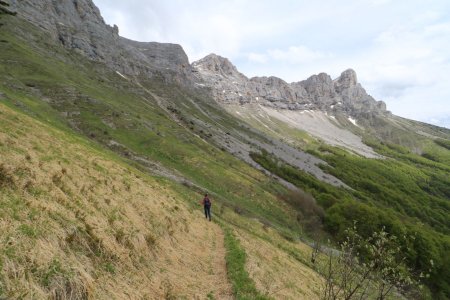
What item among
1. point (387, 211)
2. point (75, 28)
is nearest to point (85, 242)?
point (387, 211)

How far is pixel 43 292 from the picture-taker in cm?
902

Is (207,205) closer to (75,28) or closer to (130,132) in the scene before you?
(130,132)

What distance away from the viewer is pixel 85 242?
1332 cm

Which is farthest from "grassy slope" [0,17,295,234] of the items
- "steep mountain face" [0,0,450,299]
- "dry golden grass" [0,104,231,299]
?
"dry golden grass" [0,104,231,299]

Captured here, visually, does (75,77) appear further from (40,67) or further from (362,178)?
(362,178)

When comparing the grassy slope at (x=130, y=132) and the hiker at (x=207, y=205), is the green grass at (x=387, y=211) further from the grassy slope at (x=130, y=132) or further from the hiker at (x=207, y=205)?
the grassy slope at (x=130, y=132)

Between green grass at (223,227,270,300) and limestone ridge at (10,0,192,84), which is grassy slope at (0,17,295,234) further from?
limestone ridge at (10,0,192,84)

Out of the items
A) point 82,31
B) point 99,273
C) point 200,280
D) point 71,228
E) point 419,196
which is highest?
point 82,31

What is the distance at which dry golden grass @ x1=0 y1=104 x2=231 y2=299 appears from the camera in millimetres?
9945

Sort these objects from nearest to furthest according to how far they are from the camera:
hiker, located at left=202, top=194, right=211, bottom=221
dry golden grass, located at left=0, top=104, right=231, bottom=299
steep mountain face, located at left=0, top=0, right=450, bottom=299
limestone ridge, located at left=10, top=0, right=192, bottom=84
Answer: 1. dry golden grass, located at left=0, top=104, right=231, bottom=299
2. steep mountain face, located at left=0, top=0, right=450, bottom=299
3. hiker, located at left=202, top=194, right=211, bottom=221
4. limestone ridge, located at left=10, top=0, right=192, bottom=84

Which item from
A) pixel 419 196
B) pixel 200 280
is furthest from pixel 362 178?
pixel 200 280

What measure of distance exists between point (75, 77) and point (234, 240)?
10573 centimetres

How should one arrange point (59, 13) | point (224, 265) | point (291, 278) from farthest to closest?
point (59, 13), point (291, 278), point (224, 265)

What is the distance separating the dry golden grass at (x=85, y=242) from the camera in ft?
32.6
